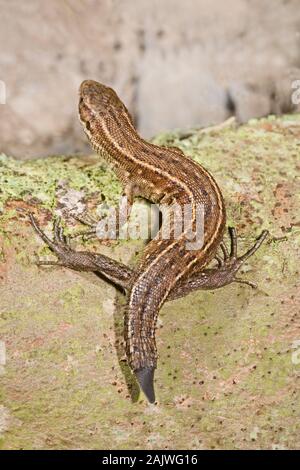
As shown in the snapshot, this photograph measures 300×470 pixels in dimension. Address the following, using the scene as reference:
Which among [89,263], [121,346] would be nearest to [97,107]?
[89,263]

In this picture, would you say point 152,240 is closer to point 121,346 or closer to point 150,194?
point 150,194

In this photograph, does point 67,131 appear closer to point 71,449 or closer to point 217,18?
point 217,18

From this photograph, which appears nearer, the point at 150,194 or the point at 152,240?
the point at 152,240

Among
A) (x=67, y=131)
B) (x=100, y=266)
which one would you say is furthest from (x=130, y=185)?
(x=67, y=131)

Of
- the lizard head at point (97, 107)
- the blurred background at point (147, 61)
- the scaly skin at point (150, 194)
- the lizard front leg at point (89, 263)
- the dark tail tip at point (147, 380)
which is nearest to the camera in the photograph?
the dark tail tip at point (147, 380)

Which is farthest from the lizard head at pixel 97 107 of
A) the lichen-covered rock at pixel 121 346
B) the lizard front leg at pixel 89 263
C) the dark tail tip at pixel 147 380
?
the dark tail tip at pixel 147 380

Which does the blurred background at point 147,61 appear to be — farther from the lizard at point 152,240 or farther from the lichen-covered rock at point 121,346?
the lichen-covered rock at point 121,346
